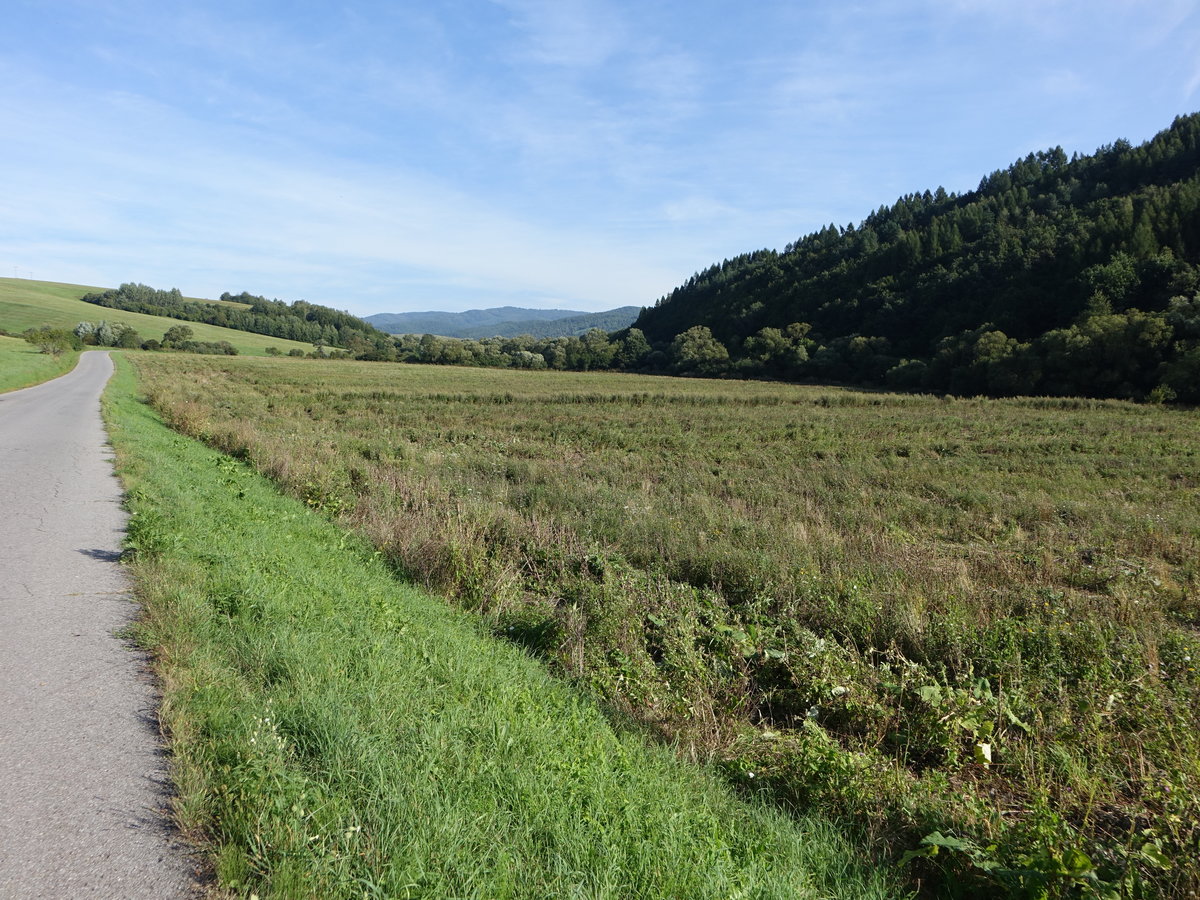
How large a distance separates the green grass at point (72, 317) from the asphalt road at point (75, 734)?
117075 mm

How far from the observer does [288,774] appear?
10.4 ft

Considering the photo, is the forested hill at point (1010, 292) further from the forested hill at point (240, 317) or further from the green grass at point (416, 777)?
the forested hill at point (240, 317)

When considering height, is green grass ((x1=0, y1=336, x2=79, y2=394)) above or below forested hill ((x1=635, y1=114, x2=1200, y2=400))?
below

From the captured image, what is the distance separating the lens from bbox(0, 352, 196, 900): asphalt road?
2658 mm

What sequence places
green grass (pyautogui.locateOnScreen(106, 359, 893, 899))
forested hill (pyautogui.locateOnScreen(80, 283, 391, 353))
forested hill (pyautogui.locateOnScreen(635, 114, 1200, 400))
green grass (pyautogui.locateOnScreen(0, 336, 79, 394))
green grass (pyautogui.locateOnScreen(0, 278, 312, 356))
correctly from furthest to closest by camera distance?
forested hill (pyautogui.locateOnScreen(80, 283, 391, 353))
green grass (pyautogui.locateOnScreen(0, 278, 312, 356))
forested hill (pyautogui.locateOnScreen(635, 114, 1200, 400))
green grass (pyautogui.locateOnScreen(0, 336, 79, 394))
green grass (pyautogui.locateOnScreen(106, 359, 893, 899))

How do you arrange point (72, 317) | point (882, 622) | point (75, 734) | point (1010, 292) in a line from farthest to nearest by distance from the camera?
point (72, 317), point (1010, 292), point (882, 622), point (75, 734)

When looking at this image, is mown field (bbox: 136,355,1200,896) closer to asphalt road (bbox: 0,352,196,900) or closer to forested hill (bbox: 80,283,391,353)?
asphalt road (bbox: 0,352,196,900)

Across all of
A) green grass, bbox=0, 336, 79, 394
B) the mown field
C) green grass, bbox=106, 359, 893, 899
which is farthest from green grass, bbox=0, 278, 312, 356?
green grass, bbox=106, 359, 893, 899

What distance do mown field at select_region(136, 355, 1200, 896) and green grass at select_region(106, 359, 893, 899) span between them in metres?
0.67

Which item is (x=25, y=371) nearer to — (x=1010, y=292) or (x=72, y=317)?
(x=72, y=317)

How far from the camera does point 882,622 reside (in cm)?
649

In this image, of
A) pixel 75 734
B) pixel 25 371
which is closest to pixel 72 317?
pixel 25 371

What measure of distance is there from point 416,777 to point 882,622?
511 centimetres

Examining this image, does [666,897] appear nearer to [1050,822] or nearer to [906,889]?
[906,889]
